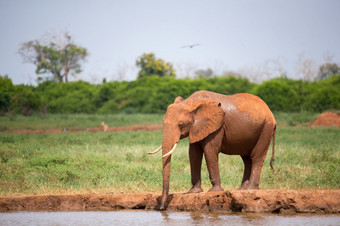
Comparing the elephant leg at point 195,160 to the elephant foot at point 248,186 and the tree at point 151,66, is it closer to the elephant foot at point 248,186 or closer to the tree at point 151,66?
the elephant foot at point 248,186

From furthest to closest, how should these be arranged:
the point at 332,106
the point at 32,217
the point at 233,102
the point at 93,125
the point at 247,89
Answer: the point at 247,89 < the point at 332,106 < the point at 93,125 < the point at 233,102 < the point at 32,217

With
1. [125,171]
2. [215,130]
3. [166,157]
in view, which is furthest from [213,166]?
[125,171]

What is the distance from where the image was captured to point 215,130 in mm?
9766

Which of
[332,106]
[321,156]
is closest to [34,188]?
[321,156]

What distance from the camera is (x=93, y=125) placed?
34188mm

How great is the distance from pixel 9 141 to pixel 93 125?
13.7m

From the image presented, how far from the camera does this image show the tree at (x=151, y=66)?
61.2 m

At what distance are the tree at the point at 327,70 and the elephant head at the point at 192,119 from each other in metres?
69.3

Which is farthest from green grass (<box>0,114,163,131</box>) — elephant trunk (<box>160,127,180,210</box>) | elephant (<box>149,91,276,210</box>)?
elephant trunk (<box>160,127,180,210</box>)

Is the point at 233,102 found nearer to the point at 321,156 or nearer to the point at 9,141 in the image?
the point at 321,156

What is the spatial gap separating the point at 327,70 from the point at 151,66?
29.7 metres

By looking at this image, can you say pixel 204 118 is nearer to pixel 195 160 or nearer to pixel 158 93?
pixel 195 160

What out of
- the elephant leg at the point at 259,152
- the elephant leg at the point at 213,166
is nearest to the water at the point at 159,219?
the elephant leg at the point at 213,166

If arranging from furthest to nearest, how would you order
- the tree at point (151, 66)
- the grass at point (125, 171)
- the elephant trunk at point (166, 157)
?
the tree at point (151, 66) < the grass at point (125, 171) < the elephant trunk at point (166, 157)
